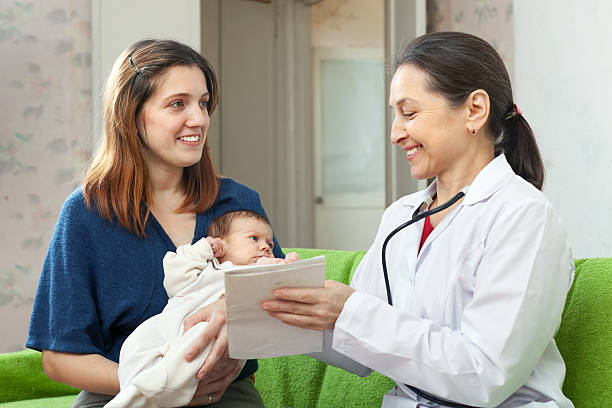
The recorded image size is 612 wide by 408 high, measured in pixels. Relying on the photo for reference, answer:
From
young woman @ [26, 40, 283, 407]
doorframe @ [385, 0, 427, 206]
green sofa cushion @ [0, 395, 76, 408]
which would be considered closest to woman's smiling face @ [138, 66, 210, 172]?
young woman @ [26, 40, 283, 407]

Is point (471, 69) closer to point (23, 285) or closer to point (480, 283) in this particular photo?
point (480, 283)

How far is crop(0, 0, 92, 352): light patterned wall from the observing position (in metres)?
3.03

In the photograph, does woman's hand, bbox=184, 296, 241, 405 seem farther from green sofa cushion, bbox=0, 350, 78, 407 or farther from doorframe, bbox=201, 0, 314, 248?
doorframe, bbox=201, 0, 314, 248

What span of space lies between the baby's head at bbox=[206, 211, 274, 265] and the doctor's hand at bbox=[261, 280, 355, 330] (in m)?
0.32

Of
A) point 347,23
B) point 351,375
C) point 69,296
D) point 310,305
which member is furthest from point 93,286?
point 347,23

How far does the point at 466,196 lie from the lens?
51.4 inches

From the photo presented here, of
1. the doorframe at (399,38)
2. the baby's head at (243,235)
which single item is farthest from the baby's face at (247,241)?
the doorframe at (399,38)

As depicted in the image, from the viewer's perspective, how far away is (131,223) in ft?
4.97

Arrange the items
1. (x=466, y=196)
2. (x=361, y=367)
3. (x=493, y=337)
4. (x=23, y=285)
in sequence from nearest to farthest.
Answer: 1. (x=493, y=337)
2. (x=466, y=196)
3. (x=361, y=367)
4. (x=23, y=285)

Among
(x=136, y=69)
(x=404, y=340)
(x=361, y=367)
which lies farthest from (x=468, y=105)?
(x=136, y=69)

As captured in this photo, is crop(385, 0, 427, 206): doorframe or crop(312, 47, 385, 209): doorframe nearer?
crop(385, 0, 427, 206): doorframe

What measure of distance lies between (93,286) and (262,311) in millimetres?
468

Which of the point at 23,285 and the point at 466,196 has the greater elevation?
the point at 466,196

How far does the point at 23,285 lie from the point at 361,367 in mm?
2108
